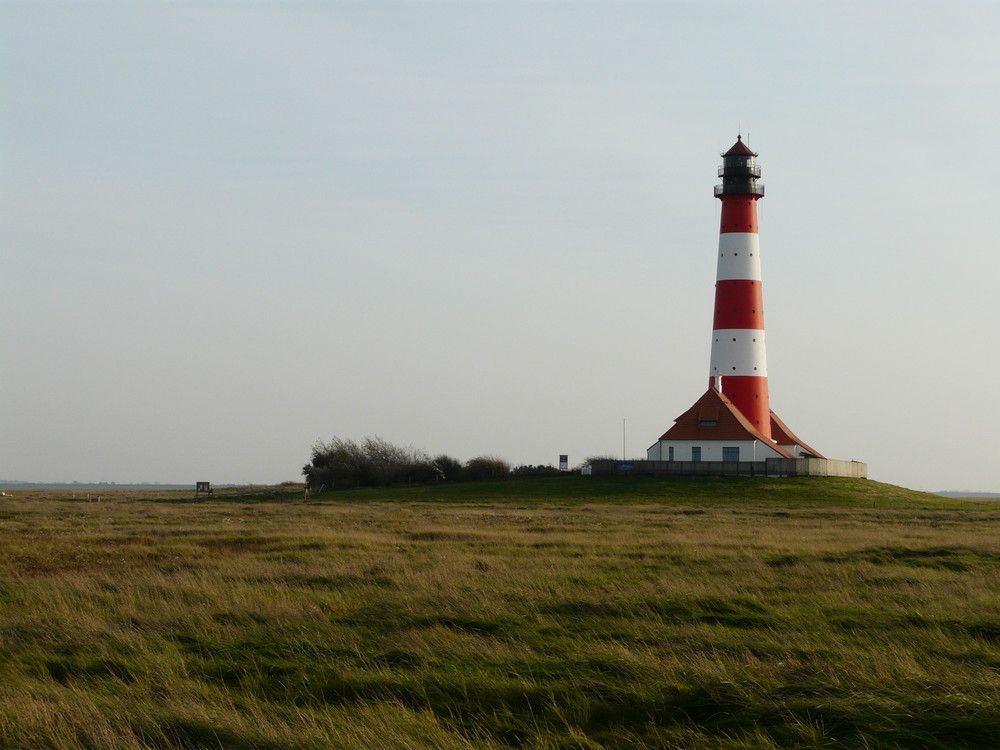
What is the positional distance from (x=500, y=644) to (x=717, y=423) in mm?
55963

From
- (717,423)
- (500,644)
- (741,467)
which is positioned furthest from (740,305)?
(500,644)

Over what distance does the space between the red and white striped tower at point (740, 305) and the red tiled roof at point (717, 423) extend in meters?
0.87

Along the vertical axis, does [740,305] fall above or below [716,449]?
above

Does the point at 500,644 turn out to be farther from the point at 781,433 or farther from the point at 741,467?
the point at 781,433

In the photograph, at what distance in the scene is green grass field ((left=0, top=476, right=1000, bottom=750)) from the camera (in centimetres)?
996

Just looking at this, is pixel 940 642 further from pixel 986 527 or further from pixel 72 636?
pixel 986 527

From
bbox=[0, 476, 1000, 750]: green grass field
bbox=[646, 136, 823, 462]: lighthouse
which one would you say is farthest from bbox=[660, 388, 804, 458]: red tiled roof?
bbox=[0, 476, 1000, 750]: green grass field

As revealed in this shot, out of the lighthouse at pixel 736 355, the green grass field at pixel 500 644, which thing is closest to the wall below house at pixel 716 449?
the lighthouse at pixel 736 355

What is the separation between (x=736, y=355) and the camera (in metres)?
68.1

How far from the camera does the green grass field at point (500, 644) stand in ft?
32.7

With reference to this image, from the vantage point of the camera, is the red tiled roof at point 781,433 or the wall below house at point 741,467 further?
the red tiled roof at point 781,433

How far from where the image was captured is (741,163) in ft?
230

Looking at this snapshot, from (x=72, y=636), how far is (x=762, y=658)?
8.98m

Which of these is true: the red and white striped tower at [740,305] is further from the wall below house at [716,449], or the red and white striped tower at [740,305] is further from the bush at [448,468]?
the bush at [448,468]
